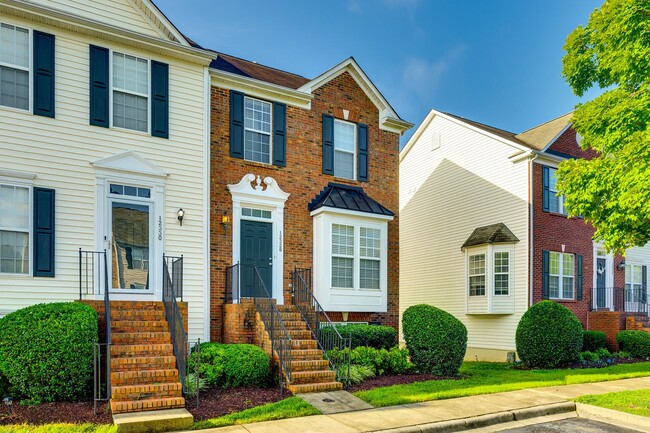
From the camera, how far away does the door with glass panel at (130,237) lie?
32.6 feet

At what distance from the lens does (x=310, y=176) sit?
1274cm

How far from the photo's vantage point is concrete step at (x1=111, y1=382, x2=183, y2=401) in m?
7.30

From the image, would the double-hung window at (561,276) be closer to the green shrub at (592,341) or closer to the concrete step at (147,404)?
the green shrub at (592,341)

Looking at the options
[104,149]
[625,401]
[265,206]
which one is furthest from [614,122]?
[104,149]

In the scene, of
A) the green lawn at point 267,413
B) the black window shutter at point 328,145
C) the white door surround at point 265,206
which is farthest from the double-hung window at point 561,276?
the green lawn at point 267,413

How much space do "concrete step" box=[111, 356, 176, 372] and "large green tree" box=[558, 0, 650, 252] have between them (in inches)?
345

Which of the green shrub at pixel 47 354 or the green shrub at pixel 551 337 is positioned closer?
the green shrub at pixel 47 354

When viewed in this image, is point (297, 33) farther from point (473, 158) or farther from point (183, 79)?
point (183, 79)

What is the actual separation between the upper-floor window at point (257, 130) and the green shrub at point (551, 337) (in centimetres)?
853

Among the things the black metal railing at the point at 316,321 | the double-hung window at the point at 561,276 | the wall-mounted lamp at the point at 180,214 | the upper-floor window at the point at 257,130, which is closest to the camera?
the black metal railing at the point at 316,321

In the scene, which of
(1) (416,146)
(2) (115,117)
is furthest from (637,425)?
(1) (416,146)

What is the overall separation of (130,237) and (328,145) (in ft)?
18.5

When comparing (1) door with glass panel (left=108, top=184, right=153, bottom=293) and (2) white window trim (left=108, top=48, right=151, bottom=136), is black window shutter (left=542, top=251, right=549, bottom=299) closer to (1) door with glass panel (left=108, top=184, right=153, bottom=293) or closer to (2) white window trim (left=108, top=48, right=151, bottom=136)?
(1) door with glass panel (left=108, top=184, right=153, bottom=293)

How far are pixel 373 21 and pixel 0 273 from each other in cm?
2205
